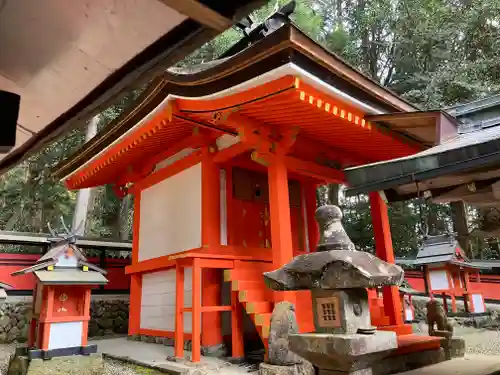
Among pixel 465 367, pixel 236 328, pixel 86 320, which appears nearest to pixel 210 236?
pixel 236 328

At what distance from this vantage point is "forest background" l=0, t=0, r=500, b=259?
15.3m

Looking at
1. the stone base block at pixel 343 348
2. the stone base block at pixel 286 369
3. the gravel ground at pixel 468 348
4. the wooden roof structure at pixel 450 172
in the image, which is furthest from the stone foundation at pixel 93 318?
the wooden roof structure at pixel 450 172

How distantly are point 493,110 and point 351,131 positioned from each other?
2.18 meters

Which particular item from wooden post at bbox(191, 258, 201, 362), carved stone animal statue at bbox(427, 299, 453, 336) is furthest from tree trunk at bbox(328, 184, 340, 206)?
wooden post at bbox(191, 258, 201, 362)

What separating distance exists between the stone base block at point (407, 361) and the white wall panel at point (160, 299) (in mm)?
3574

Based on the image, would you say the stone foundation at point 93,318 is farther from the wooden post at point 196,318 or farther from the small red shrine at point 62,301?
the wooden post at point 196,318

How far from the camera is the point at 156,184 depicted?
29.3 feet

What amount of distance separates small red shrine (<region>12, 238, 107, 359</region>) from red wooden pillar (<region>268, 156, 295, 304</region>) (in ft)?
9.94

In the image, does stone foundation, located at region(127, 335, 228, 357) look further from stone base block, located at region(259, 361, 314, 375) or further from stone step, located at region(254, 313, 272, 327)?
stone base block, located at region(259, 361, 314, 375)

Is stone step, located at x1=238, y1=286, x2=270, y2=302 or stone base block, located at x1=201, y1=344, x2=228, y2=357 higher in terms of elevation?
stone step, located at x1=238, y1=286, x2=270, y2=302

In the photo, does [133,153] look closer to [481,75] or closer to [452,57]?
[481,75]

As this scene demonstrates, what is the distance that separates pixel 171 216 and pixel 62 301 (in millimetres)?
2660

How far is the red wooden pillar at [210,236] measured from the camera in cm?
663

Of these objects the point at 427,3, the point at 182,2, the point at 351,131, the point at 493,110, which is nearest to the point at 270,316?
the point at 351,131
